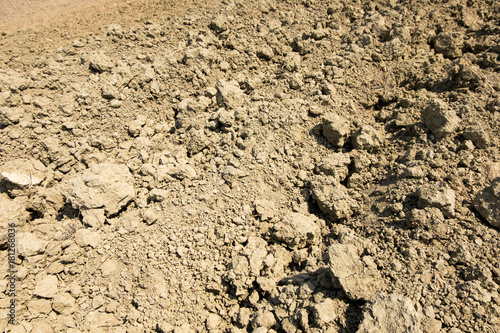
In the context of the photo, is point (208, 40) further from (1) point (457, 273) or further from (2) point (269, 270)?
(1) point (457, 273)

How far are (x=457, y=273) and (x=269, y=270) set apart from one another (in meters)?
1.44

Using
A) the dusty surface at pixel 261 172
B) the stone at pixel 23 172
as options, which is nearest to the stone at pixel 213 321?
the dusty surface at pixel 261 172

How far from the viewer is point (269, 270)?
2654 mm

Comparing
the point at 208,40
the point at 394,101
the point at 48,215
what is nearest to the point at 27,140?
the point at 48,215

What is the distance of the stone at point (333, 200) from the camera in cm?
292

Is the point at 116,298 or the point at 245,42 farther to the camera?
the point at 245,42

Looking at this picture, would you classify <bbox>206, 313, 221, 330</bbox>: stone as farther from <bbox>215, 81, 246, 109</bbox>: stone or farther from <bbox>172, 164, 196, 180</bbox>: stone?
<bbox>215, 81, 246, 109</bbox>: stone

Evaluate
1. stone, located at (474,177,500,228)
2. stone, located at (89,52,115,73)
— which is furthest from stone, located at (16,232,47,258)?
stone, located at (474,177,500,228)

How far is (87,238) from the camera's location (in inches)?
118

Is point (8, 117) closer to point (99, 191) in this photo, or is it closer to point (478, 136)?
point (99, 191)

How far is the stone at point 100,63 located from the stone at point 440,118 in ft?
13.2

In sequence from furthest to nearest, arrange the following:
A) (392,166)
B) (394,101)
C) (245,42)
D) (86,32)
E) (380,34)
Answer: (86,32) → (245,42) → (380,34) → (394,101) → (392,166)

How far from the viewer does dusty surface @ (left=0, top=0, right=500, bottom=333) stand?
2410mm

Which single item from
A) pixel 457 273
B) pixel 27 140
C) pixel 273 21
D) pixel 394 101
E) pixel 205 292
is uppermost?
pixel 273 21
